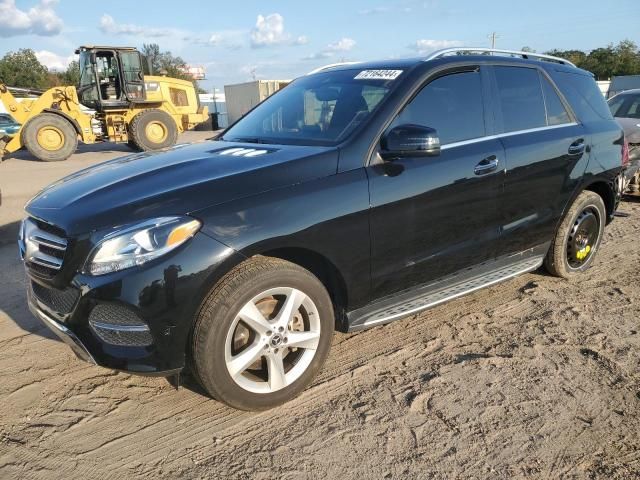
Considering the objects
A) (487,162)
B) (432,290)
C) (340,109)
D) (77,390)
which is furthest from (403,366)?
(77,390)

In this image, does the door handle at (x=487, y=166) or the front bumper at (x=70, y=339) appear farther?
the door handle at (x=487, y=166)

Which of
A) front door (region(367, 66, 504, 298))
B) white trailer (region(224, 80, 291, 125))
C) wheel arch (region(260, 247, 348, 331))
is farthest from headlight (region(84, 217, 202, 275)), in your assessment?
white trailer (region(224, 80, 291, 125))

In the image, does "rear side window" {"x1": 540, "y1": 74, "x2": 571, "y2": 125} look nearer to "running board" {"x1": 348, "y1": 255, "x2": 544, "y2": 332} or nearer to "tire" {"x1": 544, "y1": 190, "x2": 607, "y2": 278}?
"tire" {"x1": 544, "y1": 190, "x2": 607, "y2": 278}

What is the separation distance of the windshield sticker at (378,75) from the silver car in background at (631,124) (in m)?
4.63

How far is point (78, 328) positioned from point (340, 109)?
2.04 meters

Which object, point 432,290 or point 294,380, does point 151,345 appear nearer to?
point 294,380

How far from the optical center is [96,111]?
15.6 m

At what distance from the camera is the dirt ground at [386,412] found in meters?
2.32

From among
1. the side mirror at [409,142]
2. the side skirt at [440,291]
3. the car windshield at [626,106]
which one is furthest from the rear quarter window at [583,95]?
the car windshield at [626,106]

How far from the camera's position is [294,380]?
9.11 feet

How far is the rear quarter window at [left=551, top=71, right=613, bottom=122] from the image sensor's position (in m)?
4.27

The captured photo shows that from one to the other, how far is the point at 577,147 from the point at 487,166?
1202mm

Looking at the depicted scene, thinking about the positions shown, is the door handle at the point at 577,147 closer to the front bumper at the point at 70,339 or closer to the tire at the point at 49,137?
the front bumper at the point at 70,339

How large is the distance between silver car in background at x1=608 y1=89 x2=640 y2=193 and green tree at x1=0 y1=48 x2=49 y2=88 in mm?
63981
